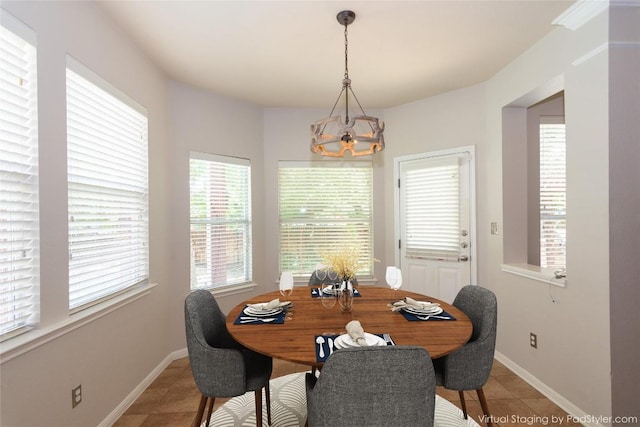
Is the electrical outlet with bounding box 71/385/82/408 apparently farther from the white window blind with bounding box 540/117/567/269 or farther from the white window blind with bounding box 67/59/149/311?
the white window blind with bounding box 540/117/567/269

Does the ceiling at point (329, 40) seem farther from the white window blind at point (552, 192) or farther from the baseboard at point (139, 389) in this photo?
the baseboard at point (139, 389)

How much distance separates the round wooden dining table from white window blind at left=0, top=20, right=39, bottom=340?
99 centimetres

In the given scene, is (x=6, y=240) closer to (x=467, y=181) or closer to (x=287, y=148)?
(x=287, y=148)

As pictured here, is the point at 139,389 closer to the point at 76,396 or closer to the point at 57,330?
the point at 76,396

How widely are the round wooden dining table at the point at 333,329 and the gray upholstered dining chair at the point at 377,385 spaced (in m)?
0.16

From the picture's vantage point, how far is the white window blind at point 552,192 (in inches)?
127

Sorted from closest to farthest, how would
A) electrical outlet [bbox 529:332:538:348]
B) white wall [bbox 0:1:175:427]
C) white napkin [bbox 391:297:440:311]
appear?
white wall [bbox 0:1:175:427]
white napkin [bbox 391:297:440:311]
electrical outlet [bbox 529:332:538:348]

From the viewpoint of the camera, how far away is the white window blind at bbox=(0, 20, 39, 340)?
4.58 ft

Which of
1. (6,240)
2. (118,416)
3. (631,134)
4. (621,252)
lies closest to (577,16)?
(631,134)

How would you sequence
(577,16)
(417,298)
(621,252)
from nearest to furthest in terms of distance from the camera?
(621,252), (577,16), (417,298)

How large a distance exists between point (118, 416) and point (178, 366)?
790mm

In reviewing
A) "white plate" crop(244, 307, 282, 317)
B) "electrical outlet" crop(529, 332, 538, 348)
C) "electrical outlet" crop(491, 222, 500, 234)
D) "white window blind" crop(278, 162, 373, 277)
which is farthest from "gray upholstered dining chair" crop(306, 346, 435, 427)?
"white window blind" crop(278, 162, 373, 277)

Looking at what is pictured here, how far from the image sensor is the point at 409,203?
12.4ft

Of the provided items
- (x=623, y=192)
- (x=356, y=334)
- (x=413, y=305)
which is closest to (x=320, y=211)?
(x=413, y=305)
